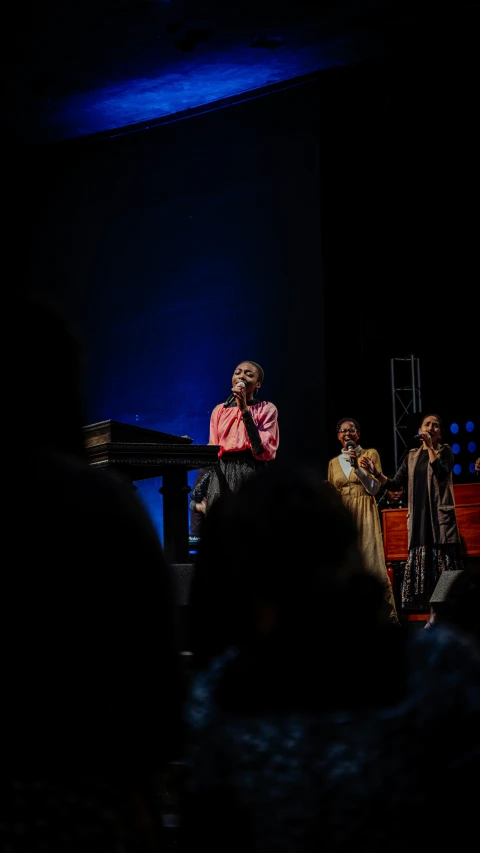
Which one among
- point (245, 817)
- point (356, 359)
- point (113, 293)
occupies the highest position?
point (113, 293)

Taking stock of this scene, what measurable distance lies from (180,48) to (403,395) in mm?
3658

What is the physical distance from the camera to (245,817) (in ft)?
3.59

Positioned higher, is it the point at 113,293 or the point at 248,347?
the point at 113,293

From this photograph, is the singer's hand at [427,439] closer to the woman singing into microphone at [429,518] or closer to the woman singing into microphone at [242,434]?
the woman singing into microphone at [429,518]

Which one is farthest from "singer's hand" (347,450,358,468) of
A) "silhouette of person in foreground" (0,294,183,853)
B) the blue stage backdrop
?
"silhouette of person in foreground" (0,294,183,853)

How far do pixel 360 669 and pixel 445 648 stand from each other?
103 mm

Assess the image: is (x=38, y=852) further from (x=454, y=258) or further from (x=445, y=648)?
(x=454, y=258)

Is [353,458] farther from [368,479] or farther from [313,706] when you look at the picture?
[313,706]

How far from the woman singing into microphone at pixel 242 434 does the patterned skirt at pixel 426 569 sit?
1656 millimetres

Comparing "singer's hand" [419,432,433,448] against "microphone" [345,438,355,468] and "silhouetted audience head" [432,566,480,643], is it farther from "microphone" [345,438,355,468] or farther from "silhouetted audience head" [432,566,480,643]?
"silhouetted audience head" [432,566,480,643]

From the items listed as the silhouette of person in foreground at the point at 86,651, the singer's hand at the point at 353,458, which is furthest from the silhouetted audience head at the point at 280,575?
the singer's hand at the point at 353,458

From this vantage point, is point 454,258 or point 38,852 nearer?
point 38,852

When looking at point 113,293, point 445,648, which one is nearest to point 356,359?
point 113,293

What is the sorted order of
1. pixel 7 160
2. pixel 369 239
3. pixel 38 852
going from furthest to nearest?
pixel 7 160 → pixel 369 239 → pixel 38 852
